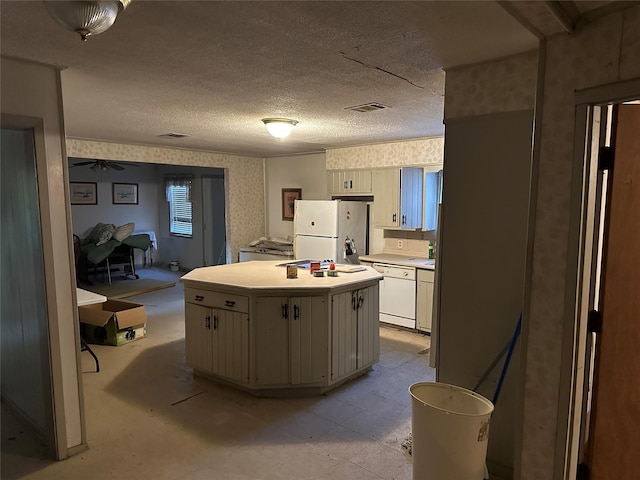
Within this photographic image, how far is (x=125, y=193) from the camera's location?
28.8 ft

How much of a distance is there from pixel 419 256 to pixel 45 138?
13.9 feet

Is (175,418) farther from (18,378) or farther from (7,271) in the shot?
(7,271)

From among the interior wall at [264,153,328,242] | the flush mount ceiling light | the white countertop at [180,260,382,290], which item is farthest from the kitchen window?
the flush mount ceiling light

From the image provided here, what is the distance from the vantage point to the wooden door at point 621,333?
1877 millimetres

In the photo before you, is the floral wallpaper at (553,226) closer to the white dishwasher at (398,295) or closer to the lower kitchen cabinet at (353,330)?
the lower kitchen cabinet at (353,330)

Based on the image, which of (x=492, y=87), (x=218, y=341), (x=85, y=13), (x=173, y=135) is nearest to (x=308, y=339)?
(x=218, y=341)

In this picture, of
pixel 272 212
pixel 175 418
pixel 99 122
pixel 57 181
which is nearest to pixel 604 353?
pixel 175 418

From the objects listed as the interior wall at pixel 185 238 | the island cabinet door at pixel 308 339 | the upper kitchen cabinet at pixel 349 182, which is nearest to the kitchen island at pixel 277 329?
the island cabinet door at pixel 308 339

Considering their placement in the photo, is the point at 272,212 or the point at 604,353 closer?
the point at 604,353

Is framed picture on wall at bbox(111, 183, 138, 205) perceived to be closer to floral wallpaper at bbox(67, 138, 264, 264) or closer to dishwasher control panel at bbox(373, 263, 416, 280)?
floral wallpaper at bbox(67, 138, 264, 264)

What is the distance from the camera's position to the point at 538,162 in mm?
1887

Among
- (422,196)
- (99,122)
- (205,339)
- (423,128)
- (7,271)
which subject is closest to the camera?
(7,271)

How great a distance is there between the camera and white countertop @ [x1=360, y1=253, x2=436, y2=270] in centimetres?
493

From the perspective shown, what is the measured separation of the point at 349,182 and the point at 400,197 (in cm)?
85
